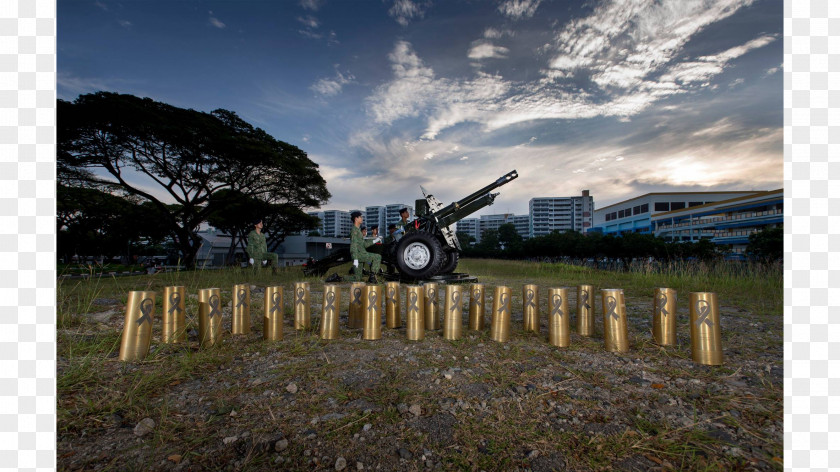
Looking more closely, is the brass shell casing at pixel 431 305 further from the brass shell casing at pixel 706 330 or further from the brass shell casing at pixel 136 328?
the brass shell casing at pixel 136 328

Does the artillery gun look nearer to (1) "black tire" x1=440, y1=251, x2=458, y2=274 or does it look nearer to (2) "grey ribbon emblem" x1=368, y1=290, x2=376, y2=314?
(1) "black tire" x1=440, y1=251, x2=458, y2=274

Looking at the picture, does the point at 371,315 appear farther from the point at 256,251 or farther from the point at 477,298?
the point at 256,251

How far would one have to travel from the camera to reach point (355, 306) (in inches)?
160

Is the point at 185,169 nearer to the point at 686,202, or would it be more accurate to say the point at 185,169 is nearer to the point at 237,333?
the point at 237,333

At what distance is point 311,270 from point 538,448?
33.5ft

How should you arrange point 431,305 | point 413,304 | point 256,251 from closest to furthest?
1. point 413,304
2. point 431,305
3. point 256,251

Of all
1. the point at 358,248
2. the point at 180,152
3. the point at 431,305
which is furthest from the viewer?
the point at 180,152

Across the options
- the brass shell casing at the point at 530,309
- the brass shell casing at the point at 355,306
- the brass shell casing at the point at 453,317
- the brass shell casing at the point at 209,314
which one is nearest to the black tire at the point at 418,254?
the brass shell casing at the point at 355,306

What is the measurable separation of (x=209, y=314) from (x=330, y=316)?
3.70 feet

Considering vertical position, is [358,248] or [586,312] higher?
[358,248]

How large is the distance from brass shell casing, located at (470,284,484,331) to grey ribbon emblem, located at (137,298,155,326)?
299 centimetres

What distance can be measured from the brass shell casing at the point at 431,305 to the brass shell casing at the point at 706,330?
2316 mm

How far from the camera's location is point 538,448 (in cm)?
161

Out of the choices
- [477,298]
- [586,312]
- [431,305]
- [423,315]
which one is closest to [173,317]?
[423,315]
